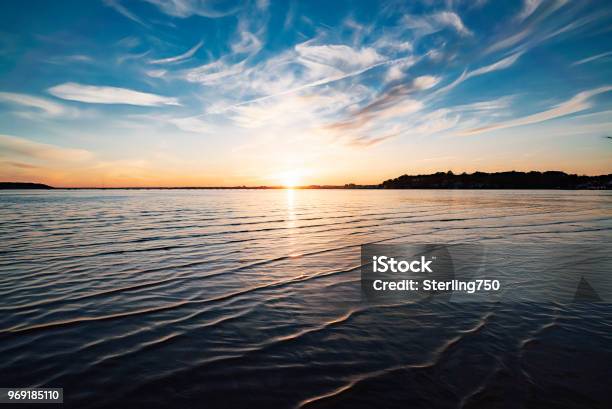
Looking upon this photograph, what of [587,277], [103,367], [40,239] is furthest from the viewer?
[40,239]

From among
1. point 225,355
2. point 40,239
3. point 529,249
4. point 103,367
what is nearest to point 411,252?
point 529,249

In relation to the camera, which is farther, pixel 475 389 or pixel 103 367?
pixel 103 367

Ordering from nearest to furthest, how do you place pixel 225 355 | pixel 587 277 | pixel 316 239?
1. pixel 225 355
2. pixel 587 277
3. pixel 316 239

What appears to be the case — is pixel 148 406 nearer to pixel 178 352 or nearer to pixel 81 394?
pixel 81 394

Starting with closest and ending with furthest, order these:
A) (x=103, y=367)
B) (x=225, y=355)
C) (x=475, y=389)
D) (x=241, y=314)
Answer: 1. (x=475, y=389)
2. (x=103, y=367)
3. (x=225, y=355)
4. (x=241, y=314)

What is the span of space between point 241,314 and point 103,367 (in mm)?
3143

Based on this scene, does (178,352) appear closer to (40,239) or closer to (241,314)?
(241,314)

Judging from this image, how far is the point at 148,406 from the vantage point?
14.9 ft

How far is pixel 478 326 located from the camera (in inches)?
288

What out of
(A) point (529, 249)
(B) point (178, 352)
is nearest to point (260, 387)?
(B) point (178, 352)

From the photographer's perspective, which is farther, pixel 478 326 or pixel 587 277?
pixel 587 277

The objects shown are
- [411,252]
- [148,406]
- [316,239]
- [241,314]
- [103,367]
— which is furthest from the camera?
[316,239]

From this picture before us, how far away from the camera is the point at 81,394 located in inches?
190

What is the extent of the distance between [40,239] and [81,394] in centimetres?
1847
